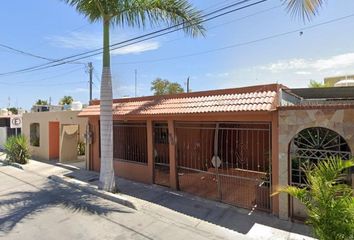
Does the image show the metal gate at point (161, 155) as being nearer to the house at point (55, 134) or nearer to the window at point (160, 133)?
the window at point (160, 133)

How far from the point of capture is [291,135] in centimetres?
741

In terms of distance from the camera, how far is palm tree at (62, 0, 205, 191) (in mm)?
9891

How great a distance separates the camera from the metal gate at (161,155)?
10938mm

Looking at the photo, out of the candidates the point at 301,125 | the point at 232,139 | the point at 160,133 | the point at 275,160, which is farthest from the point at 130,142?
the point at 301,125

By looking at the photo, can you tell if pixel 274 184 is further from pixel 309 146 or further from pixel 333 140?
pixel 333 140

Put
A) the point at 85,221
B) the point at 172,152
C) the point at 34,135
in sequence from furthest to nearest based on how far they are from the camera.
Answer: the point at 34,135
the point at 172,152
the point at 85,221

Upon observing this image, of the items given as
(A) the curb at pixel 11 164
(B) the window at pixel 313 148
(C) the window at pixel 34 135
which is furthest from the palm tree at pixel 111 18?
(C) the window at pixel 34 135

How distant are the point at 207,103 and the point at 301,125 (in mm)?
2868

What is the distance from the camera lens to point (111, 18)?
34.1 ft

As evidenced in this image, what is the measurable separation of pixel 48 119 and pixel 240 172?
A: 12.2 m

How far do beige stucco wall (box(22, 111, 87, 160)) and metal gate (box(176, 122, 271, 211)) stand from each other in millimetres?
7768

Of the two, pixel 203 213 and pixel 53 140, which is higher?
pixel 53 140

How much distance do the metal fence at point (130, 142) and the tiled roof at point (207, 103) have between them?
88cm

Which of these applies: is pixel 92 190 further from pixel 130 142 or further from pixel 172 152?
pixel 172 152
